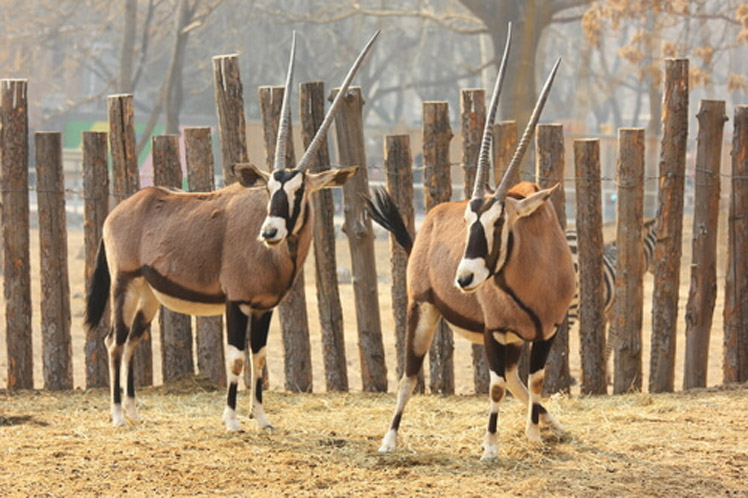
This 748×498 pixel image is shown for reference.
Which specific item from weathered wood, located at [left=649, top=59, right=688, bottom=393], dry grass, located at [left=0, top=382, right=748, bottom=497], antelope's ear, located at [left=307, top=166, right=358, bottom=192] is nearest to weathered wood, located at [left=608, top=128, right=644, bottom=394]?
weathered wood, located at [left=649, top=59, right=688, bottom=393]

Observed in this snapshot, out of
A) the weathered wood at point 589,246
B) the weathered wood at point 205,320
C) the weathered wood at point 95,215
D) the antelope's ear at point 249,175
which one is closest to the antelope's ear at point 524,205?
the antelope's ear at point 249,175

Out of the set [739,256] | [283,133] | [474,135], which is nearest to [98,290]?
[283,133]

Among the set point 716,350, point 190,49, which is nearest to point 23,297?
point 716,350

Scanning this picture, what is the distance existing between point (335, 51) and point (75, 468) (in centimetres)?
3980

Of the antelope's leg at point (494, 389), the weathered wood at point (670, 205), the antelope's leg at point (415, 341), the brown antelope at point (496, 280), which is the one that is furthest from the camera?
the weathered wood at point (670, 205)

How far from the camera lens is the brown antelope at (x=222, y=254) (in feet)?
21.8

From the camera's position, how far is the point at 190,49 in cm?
4322

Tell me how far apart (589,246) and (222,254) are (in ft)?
8.67

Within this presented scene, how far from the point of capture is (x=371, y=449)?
20.5 ft

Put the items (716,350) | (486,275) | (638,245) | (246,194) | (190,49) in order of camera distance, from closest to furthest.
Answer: (486,275)
(246,194)
(638,245)
(716,350)
(190,49)

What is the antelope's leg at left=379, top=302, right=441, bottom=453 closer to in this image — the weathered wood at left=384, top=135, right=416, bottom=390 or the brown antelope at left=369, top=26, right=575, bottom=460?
the brown antelope at left=369, top=26, right=575, bottom=460

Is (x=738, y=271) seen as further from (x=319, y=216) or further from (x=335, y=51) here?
(x=335, y=51)

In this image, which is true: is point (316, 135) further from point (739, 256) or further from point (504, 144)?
point (739, 256)

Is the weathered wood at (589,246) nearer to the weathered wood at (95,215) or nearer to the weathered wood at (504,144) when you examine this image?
the weathered wood at (504,144)
